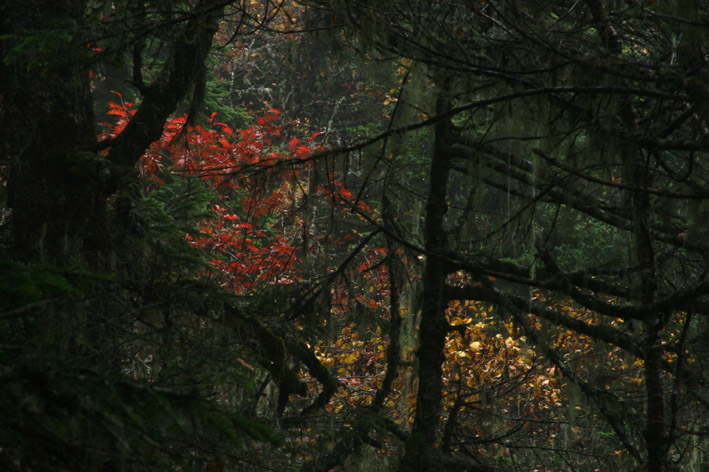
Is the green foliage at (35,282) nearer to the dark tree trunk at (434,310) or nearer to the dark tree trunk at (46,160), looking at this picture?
the dark tree trunk at (46,160)

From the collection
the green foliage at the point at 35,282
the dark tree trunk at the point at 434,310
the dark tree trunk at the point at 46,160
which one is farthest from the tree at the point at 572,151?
the dark tree trunk at the point at 46,160

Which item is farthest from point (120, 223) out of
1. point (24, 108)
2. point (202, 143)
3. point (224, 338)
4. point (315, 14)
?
point (202, 143)

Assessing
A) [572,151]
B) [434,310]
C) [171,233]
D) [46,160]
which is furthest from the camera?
[171,233]

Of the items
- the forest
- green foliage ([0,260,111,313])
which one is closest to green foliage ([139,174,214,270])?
the forest

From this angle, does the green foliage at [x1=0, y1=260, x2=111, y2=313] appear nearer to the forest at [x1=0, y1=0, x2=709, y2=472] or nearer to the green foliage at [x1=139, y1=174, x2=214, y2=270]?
the forest at [x1=0, y1=0, x2=709, y2=472]

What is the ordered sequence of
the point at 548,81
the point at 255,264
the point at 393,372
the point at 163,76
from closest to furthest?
the point at 548,81, the point at 163,76, the point at 393,372, the point at 255,264

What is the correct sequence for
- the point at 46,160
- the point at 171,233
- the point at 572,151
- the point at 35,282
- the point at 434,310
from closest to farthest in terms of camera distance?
the point at 35,282, the point at 572,151, the point at 46,160, the point at 434,310, the point at 171,233

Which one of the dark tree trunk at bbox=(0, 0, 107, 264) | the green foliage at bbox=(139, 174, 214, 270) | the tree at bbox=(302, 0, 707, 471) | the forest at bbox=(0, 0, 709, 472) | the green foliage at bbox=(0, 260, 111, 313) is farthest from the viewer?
the green foliage at bbox=(139, 174, 214, 270)

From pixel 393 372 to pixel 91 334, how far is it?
3136 mm

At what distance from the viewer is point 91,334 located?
393cm

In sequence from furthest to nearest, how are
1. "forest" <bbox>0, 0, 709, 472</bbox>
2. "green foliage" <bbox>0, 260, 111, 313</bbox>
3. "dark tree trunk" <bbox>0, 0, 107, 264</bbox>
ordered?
"dark tree trunk" <bbox>0, 0, 107, 264</bbox> < "forest" <bbox>0, 0, 709, 472</bbox> < "green foliage" <bbox>0, 260, 111, 313</bbox>

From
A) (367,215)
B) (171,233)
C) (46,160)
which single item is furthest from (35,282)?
(171,233)

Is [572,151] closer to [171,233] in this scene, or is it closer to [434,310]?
[434,310]

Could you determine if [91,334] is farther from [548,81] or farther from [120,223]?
[548,81]
